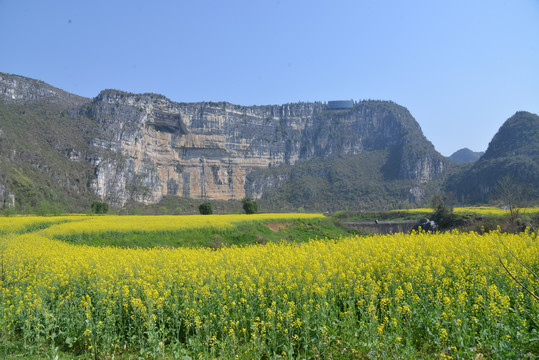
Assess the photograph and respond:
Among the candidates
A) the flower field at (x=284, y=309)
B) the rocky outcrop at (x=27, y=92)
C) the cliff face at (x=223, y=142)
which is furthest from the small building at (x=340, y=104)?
the flower field at (x=284, y=309)

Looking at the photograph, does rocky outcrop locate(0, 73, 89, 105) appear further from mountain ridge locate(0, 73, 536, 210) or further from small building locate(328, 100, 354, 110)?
small building locate(328, 100, 354, 110)

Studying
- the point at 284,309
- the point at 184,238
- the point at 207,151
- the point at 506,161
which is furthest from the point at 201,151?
the point at 284,309

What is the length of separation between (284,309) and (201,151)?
125 m

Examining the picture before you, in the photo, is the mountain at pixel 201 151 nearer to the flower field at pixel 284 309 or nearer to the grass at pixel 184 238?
the grass at pixel 184 238

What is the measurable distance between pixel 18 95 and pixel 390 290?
116 m

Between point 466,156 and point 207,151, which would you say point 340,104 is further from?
point 466,156

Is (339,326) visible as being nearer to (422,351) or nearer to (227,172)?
(422,351)

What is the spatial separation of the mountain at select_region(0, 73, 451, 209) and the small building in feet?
14.9

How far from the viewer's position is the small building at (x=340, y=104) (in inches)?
5719

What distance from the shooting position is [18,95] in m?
90.8

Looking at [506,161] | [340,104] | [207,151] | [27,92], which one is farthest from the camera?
[340,104]

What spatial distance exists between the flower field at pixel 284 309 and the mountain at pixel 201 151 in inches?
2426

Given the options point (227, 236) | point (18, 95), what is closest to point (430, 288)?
point (227, 236)

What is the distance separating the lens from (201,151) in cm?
12738
